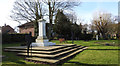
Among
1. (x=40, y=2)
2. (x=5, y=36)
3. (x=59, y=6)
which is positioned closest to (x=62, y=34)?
(x=59, y=6)

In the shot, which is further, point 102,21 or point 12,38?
point 102,21

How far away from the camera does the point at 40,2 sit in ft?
79.9

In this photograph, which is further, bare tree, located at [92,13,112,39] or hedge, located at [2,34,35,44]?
bare tree, located at [92,13,112,39]

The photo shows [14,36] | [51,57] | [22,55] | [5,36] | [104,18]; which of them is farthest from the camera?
[104,18]

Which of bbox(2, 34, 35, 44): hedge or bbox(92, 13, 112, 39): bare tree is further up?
bbox(92, 13, 112, 39): bare tree

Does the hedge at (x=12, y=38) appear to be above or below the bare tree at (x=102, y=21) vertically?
below

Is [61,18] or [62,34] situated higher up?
[61,18]

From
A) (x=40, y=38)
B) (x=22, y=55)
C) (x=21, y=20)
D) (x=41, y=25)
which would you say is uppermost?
(x=21, y=20)

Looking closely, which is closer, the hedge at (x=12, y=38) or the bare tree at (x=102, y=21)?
the hedge at (x=12, y=38)

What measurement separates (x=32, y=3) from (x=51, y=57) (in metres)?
20.0

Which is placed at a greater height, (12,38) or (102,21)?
(102,21)

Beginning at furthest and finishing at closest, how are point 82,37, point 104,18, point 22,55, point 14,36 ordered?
point 104,18 → point 82,37 → point 14,36 → point 22,55

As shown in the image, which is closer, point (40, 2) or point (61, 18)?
point (40, 2)

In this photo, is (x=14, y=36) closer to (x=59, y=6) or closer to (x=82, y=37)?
(x=59, y=6)
